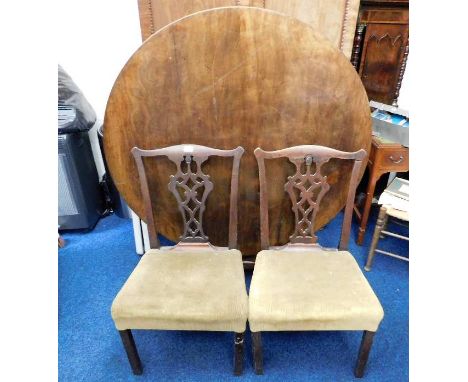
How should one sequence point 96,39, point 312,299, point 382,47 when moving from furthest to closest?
point 96,39
point 382,47
point 312,299

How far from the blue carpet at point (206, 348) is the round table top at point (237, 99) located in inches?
33.2

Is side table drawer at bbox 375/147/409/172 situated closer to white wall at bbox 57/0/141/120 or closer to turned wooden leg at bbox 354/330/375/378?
turned wooden leg at bbox 354/330/375/378

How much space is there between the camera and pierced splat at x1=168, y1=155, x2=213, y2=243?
1.78m

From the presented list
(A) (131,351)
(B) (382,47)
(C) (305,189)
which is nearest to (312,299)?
(C) (305,189)

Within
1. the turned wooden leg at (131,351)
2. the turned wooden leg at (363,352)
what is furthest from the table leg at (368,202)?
the turned wooden leg at (131,351)

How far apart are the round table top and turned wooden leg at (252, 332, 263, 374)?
782mm

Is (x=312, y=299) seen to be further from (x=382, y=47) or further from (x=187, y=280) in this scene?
(x=382, y=47)

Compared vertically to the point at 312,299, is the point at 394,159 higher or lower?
higher

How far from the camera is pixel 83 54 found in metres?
2.79

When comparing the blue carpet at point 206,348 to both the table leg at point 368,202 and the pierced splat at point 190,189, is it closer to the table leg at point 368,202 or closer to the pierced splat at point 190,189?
A: the table leg at point 368,202

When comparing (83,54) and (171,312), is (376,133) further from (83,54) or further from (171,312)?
(83,54)

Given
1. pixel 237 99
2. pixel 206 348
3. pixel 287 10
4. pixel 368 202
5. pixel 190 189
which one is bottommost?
pixel 206 348

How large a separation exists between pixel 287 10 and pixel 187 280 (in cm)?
171

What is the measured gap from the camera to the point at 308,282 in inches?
62.9
